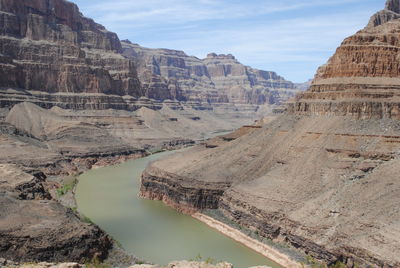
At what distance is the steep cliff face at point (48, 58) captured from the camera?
11706 centimetres

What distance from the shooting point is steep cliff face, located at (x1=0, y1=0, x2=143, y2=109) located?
117062mm

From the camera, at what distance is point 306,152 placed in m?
50.1

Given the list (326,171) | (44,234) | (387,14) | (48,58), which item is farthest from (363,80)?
(48,58)

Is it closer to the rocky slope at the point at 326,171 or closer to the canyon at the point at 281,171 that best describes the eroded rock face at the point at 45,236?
the canyon at the point at 281,171

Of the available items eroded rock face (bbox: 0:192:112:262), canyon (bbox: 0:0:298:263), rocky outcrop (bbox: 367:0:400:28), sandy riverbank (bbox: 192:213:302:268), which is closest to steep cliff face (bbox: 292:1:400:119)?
sandy riverbank (bbox: 192:213:302:268)

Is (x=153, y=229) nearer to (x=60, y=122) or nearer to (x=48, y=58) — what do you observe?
(x=60, y=122)

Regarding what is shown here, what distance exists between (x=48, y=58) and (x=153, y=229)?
9042cm

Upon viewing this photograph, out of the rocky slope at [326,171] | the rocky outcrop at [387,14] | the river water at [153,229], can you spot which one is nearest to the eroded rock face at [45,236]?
the river water at [153,229]

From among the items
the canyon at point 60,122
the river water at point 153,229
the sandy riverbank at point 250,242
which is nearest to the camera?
the canyon at point 60,122

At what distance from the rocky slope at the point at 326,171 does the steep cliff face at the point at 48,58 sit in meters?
66.1

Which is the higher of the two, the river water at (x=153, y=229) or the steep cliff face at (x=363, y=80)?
the steep cliff face at (x=363, y=80)

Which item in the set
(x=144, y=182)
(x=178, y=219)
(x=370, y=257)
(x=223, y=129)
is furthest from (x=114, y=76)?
(x=370, y=257)

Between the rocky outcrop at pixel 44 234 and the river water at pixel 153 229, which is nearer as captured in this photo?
the rocky outcrop at pixel 44 234

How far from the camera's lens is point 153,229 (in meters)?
45.4
